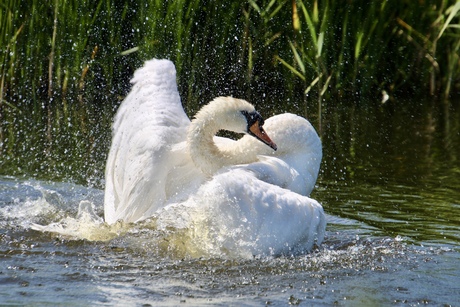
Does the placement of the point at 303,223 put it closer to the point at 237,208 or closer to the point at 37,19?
the point at 237,208

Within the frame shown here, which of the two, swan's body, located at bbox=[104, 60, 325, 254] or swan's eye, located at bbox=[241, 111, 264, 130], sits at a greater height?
swan's eye, located at bbox=[241, 111, 264, 130]

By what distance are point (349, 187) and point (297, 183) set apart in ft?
5.67

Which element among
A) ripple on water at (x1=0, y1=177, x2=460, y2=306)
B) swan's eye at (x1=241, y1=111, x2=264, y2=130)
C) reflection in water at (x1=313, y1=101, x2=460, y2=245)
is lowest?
ripple on water at (x1=0, y1=177, x2=460, y2=306)

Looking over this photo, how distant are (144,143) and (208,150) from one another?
1.39 ft

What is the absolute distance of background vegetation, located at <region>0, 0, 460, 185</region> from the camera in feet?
29.0

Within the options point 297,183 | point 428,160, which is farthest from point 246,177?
point 428,160

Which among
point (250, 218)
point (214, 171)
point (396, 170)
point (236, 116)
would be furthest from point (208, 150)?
point (396, 170)

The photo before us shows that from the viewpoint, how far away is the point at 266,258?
16.4ft

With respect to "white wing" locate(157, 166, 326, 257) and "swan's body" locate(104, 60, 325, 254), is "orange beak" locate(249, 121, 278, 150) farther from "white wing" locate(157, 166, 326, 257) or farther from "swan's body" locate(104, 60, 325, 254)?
"white wing" locate(157, 166, 326, 257)

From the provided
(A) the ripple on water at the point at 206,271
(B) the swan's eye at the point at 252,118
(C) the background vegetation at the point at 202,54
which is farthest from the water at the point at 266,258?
(C) the background vegetation at the point at 202,54

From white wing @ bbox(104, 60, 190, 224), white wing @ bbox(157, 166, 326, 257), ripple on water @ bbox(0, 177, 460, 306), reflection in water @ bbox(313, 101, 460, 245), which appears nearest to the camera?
ripple on water @ bbox(0, 177, 460, 306)

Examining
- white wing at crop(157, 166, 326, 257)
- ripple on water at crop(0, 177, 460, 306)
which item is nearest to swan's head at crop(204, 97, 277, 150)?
white wing at crop(157, 166, 326, 257)

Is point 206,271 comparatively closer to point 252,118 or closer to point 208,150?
point 208,150

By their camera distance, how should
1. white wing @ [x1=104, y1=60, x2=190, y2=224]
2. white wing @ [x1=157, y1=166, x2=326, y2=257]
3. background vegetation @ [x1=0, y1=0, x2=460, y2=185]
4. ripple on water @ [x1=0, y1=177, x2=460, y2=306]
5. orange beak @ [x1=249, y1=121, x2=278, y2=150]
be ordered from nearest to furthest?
1. ripple on water @ [x1=0, y1=177, x2=460, y2=306]
2. white wing @ [x1=157, y1=166, x2=326, y2=257]
3. white wing @ [x1=104, y1=60, x2=190, y2=224]
4. orange beak @ [x1=249, y1=121, x2=278, y2=150]
5. background vegetation @ [x1=0, y1=0, x2=460, y2=185]
